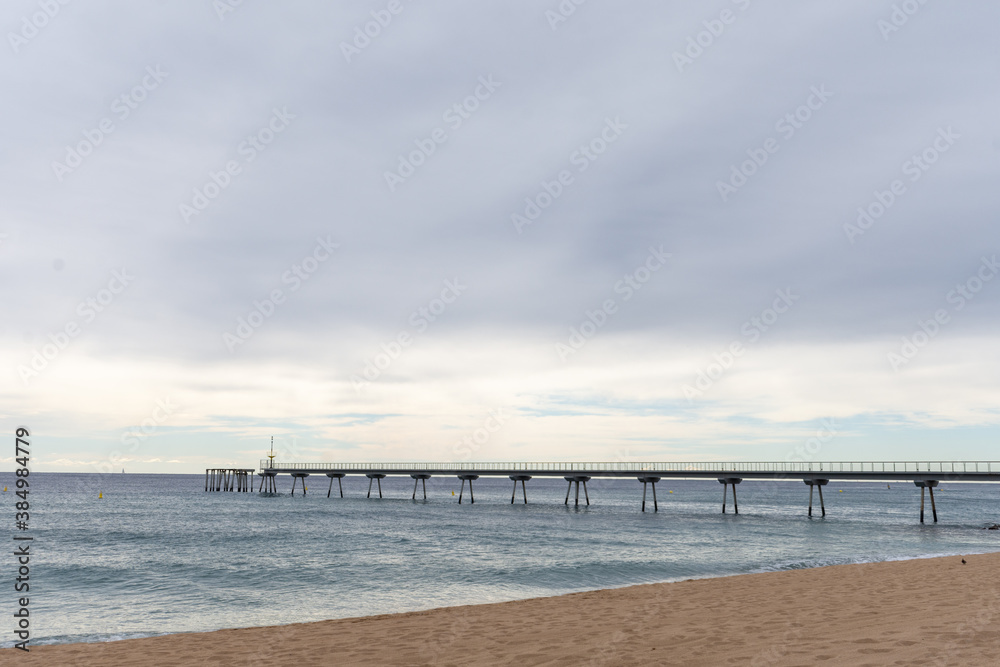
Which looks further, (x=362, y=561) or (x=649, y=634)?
(x=362, y=561)

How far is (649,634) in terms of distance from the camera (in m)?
12.8

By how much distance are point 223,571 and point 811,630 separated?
25.5 metres

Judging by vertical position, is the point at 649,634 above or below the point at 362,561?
above

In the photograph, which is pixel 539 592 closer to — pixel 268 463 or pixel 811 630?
pixel 811 630

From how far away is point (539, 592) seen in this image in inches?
929

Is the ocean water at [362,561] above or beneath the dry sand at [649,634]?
beneath

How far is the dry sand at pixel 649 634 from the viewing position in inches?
413

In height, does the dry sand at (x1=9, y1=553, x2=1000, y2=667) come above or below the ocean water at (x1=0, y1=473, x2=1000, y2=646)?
above

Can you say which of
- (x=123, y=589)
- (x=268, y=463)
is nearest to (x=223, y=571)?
(x=123, y=589)

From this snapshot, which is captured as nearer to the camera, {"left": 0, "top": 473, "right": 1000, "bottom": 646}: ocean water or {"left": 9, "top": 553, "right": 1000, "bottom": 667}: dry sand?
{"left": 9, "top": 553, "right": 1000, "bottom": 667}: dry sand

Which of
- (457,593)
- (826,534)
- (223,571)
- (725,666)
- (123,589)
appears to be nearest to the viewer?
(725,666)

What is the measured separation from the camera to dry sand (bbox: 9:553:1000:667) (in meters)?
10.5

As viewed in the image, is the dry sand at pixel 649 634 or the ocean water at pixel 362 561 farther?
the ocean water at pixel 362 561

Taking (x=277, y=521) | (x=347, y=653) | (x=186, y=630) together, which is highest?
(x=347, y=653)
